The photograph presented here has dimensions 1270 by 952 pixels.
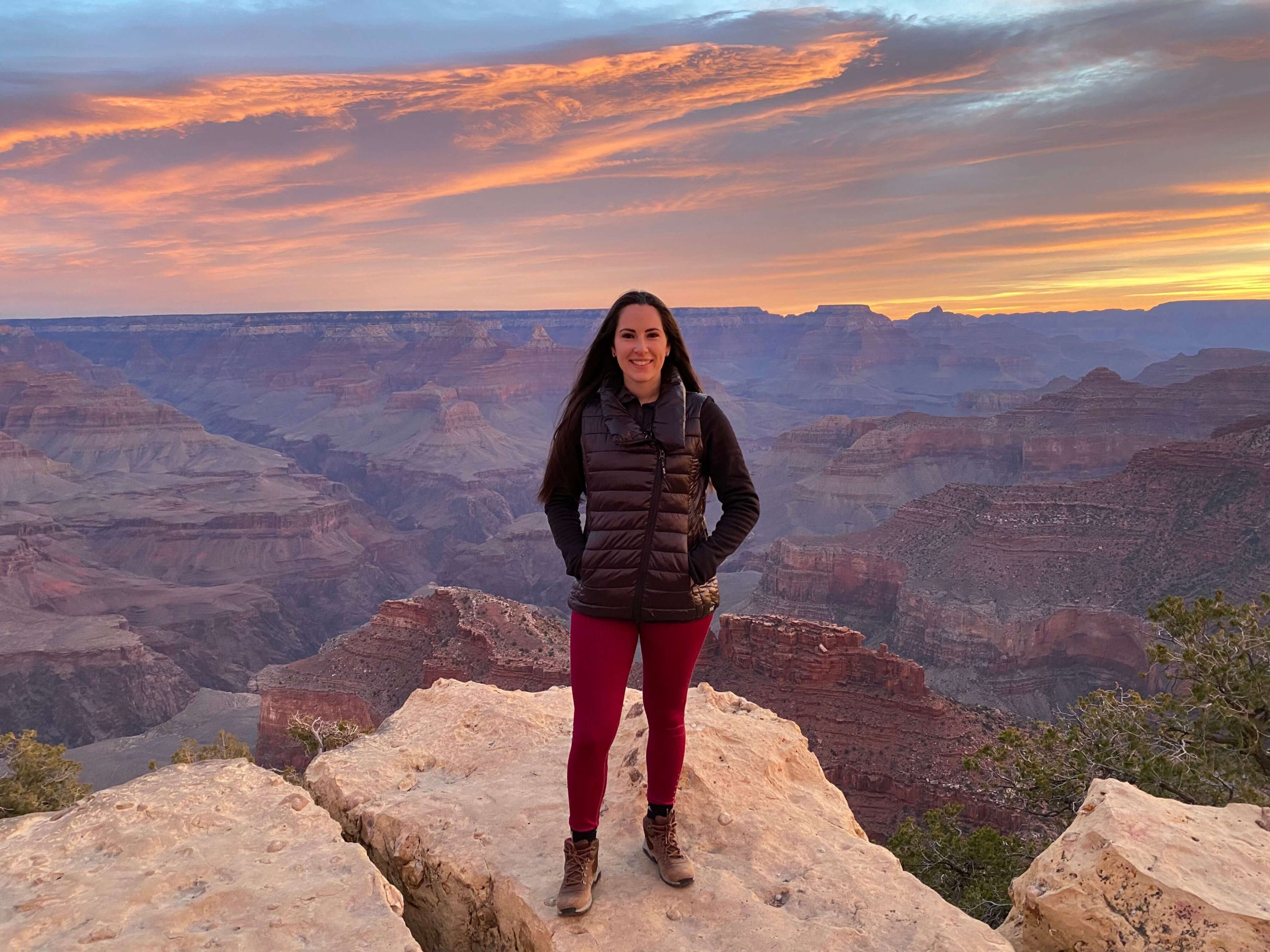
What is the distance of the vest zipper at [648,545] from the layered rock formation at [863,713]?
1672 cm

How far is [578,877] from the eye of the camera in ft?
12.1

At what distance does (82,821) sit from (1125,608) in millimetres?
42341

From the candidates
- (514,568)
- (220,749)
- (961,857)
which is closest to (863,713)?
(961,857)

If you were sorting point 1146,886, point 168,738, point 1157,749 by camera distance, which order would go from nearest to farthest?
point 1146,886 < point 1157,749 < point 168,738

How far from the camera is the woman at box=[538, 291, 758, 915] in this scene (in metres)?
3.57

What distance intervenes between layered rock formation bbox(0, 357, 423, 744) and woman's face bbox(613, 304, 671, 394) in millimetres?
50607

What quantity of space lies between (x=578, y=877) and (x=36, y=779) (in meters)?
11.4

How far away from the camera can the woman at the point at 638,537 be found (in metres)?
3.57

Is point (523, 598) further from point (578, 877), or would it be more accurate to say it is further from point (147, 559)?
point (578, 877)

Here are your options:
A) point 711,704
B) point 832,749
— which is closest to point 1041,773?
point 711,704

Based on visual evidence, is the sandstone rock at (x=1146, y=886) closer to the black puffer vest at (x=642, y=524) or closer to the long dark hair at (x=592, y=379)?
the black puffer vest at (x=642, y=524)

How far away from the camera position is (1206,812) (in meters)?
4.27

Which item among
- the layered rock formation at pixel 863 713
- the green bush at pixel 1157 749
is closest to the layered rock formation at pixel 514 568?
the layered rock formation at pixel 863 713

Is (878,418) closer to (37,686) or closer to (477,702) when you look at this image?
(37,686)
